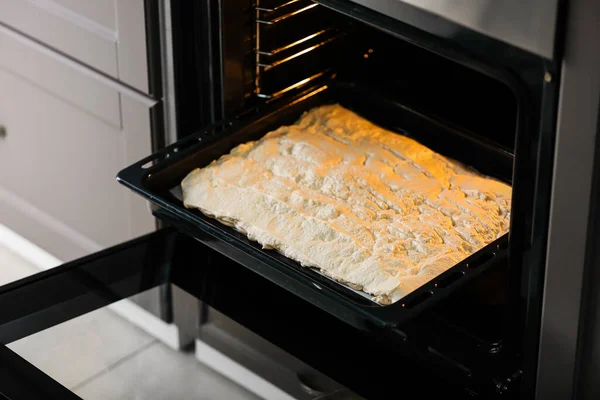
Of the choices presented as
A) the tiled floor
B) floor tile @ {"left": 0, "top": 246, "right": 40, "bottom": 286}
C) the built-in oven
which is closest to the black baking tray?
the built-in oven

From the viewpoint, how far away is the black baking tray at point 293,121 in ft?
3.08

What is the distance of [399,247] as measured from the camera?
41.7 inches

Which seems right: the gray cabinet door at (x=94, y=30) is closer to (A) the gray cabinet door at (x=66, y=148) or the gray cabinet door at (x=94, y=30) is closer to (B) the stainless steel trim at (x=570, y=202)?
(A) the gray cabinet door at (x=66, y=148)

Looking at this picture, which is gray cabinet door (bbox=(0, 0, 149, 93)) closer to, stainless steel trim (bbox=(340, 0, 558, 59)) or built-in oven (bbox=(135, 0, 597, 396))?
built-in oven (bbox=(135, 0, 597, 396))

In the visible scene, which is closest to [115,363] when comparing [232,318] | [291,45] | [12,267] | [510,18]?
[232,318]

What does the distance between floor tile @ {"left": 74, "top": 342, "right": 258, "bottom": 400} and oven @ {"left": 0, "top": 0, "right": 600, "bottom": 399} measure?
0.24 feet

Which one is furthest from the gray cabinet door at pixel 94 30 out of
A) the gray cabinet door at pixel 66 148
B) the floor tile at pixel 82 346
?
the floor tile at pixel 82 346

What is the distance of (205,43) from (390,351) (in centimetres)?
45

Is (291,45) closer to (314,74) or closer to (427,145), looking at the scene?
(314,74)

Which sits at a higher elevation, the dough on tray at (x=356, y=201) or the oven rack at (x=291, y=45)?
the oven rack at (x=291, y=45)

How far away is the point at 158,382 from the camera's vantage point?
3.59 ft

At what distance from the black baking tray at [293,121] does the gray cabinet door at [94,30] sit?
15 cm

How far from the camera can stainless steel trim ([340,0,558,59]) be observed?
0.80 metres

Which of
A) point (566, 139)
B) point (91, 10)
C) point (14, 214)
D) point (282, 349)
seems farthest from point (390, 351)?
point (14, 214)
